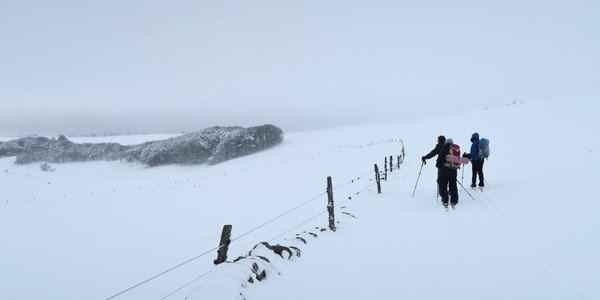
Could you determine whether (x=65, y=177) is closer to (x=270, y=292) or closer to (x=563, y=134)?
(x=270, y=292)

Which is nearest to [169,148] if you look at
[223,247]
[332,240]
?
[332,240]

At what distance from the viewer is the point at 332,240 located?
24.9ft

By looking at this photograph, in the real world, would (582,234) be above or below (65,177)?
above

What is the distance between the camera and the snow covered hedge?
4825 cm

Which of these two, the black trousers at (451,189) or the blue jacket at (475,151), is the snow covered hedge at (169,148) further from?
the black trousers at (451,189)

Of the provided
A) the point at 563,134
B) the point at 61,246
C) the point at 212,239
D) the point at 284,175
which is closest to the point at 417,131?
the point at 563,134

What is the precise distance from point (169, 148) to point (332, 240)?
149ft

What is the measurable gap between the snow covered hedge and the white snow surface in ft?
78.9

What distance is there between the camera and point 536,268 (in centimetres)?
507

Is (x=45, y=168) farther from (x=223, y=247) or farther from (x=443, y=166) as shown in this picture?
(x=443, y=166)

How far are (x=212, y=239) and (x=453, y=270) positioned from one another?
30.9 ft

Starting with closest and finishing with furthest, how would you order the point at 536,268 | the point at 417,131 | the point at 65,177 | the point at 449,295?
the point at 449,295, the point at 536,268, the point at 65,177, the point at 417,131

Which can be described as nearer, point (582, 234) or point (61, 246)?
point (582, 234)

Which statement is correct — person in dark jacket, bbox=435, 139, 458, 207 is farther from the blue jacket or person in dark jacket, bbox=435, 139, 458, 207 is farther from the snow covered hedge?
the snow covered hedge
